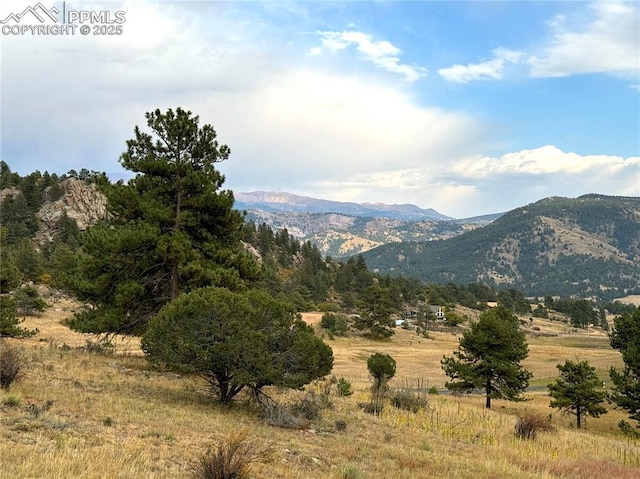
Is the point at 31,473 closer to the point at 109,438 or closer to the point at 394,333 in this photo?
the point at 109,438

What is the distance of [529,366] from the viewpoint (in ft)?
226

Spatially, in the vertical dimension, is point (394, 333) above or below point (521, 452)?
below

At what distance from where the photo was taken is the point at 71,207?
10069 centimetres

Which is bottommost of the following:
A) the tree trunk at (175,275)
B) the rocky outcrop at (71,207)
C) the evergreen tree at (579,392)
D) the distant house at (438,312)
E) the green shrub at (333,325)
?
the distant house at (438,312)

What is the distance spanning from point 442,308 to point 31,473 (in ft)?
401

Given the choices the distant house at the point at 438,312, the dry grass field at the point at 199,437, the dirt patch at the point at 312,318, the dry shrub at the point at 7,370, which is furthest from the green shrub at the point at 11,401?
the distant house at the point at 438,312

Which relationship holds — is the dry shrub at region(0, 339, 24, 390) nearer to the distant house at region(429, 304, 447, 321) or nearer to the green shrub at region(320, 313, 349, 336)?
the green shrub at region(320, 313, 349, 336)

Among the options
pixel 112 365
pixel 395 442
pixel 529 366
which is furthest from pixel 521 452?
pixel 529 366

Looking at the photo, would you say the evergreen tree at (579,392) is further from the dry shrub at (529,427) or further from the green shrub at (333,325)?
the green shrub at (333,325)

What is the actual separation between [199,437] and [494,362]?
23.7 m

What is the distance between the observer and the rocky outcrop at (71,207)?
9588 centimetres

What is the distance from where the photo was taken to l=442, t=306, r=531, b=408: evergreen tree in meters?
29.5

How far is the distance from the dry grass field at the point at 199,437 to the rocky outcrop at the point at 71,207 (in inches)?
3354

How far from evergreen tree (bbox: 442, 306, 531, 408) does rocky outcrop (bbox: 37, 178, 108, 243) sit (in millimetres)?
84521
